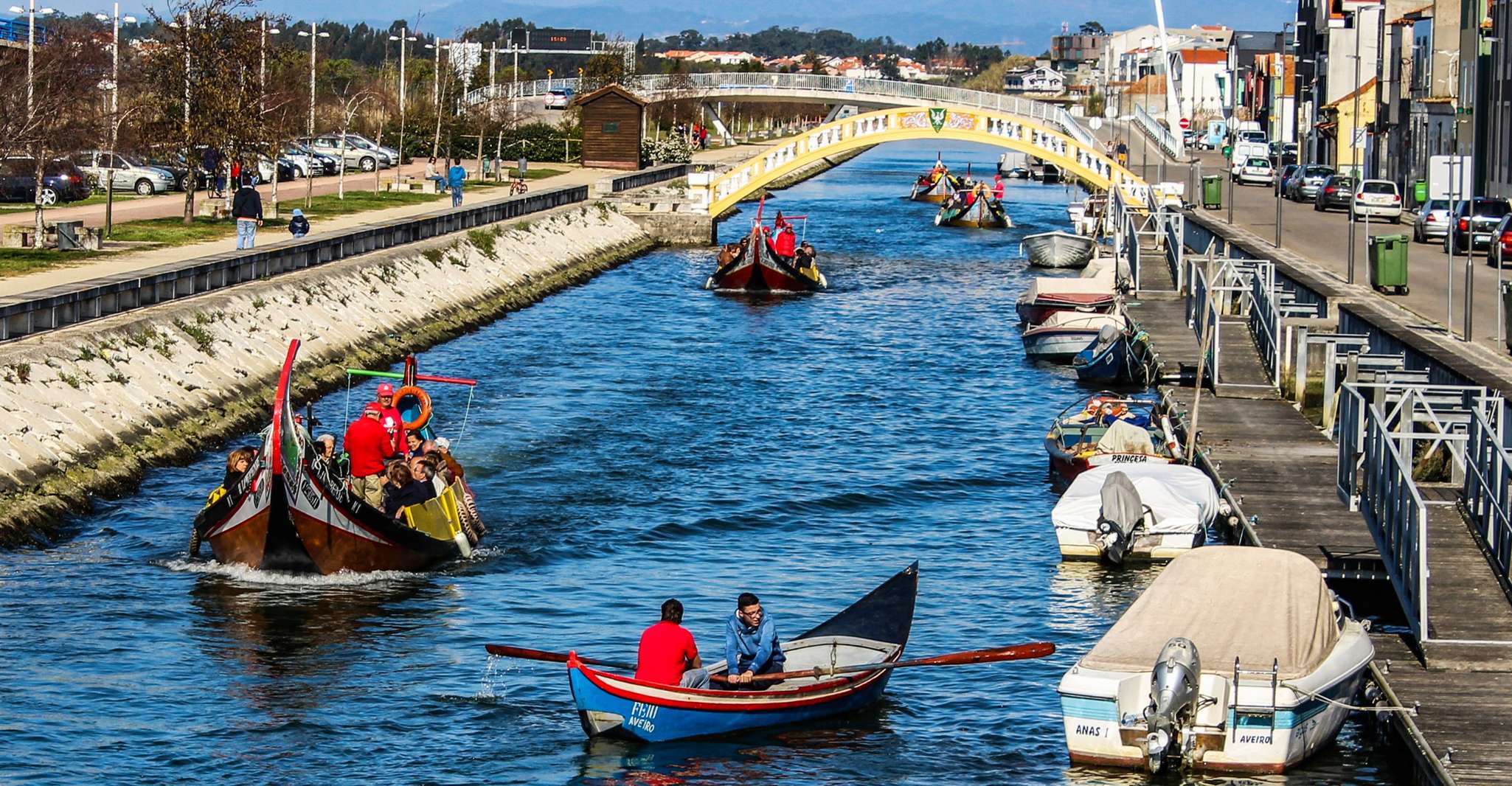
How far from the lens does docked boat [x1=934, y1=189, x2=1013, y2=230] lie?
335 ft

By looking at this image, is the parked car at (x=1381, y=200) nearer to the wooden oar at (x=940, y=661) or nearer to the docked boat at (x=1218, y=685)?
the docked boat at (x=1218, y=685)

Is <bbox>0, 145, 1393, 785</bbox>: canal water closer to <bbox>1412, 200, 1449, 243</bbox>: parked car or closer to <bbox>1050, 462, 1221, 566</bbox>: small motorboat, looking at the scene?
<bbox>1050, 462, 1221, 566</bbox>: small motorboat

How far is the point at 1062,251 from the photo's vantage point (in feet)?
265

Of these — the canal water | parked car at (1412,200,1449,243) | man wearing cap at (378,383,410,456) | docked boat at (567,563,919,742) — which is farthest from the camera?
parked car at (1412,200,1449,243)

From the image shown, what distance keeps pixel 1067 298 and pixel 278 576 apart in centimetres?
3463

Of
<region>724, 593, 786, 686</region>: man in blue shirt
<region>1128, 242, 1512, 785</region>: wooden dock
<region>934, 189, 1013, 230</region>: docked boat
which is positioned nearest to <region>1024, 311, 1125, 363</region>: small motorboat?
<region>1128, 242, 1512, 785</region>: wooden dock

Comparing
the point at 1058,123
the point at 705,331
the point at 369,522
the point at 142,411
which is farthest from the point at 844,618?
the point at 1058,123

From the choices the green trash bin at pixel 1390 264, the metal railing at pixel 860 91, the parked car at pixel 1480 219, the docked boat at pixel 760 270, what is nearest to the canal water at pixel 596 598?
the green trash bin at pixel 1390 264

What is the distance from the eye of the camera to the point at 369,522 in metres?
29.3

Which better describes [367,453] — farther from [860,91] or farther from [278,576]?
[860,91]

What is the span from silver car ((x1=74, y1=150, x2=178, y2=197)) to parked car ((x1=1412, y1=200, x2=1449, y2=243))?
1816 inches

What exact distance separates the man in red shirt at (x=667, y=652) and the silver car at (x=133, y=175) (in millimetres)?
58495

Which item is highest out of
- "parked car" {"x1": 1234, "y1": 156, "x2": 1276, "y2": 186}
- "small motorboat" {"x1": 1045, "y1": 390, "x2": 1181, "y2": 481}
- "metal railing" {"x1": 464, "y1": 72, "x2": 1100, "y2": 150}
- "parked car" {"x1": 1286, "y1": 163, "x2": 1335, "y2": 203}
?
"metal railing" {"x1": 464, "y1": 72, "x2": 1100, "y2": 150}

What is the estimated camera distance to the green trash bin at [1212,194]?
295ft
